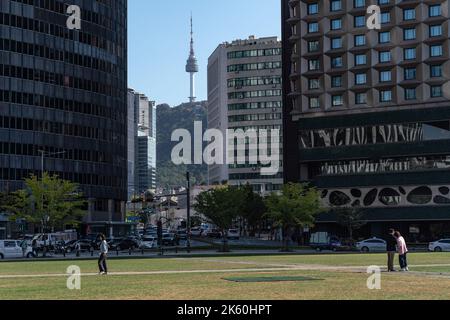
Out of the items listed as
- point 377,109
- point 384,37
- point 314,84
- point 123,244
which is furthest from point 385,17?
point 123,244

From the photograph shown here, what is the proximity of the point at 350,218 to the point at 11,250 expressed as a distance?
50374mm

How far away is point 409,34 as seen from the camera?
111 m

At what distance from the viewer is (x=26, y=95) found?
126938mm

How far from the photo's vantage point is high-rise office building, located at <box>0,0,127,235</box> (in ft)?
408

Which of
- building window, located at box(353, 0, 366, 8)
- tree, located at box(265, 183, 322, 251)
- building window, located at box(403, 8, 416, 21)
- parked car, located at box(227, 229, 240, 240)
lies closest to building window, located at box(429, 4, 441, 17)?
building window, located at box(403, 8, 416, 21)

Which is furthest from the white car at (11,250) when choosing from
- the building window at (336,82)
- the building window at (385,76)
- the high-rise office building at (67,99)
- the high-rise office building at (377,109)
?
the building window at (385,76)

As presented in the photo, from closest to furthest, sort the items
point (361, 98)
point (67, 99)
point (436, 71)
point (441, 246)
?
point (441, 246) → point (436, 71) → point (361, 98) → point (67, 99)

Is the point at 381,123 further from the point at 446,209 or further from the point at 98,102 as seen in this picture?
the point at 98,102

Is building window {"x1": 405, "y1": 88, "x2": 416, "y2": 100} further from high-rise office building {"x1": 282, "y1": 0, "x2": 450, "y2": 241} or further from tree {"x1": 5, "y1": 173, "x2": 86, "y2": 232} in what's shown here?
tree {"x1": 5, "y1": 173, "x2": 86, "y2": 232}

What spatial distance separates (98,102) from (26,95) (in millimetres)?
16245

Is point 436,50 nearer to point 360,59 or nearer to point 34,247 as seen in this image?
point 360,59

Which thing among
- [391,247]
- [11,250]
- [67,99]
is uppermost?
[67,99]
